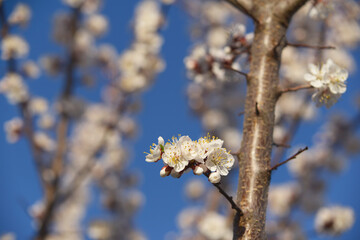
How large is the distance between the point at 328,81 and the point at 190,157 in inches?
39.5

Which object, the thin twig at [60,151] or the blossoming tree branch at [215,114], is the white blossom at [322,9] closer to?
the blossoming tree branch at [215,114]

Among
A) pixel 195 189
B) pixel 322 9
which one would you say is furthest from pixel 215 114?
pixel 322 9

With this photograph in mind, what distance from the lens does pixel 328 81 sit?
6.32 feet

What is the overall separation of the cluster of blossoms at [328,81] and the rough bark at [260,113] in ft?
0.74

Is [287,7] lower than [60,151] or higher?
lower

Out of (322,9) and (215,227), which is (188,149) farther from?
(215,227)

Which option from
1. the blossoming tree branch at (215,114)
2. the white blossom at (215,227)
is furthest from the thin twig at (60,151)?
the white blossom at (215,227)

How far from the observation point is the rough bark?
1.56 m

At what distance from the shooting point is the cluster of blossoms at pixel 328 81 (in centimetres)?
193

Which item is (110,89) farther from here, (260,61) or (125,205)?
(260,61)

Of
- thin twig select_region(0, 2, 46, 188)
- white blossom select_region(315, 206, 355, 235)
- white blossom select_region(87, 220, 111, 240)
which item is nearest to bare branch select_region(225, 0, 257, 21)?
thin twig select_region(0, 2, 46, 188)

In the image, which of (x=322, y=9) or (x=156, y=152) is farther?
(x=322, y=9)

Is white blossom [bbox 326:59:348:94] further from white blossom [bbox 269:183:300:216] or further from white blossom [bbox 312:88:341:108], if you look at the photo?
white blossom [bbox 269:183:300:216]

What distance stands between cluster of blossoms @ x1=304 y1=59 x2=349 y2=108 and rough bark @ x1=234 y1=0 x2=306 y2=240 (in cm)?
23
